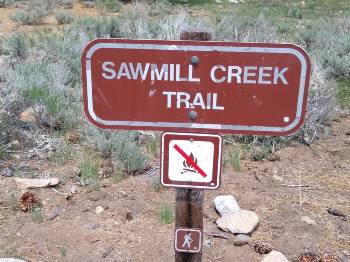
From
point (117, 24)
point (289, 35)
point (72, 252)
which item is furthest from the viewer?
point (289, 35)

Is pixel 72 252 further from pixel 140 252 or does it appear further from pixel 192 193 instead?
pixel 192 193

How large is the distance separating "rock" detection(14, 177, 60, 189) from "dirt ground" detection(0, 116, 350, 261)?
0.06 meters

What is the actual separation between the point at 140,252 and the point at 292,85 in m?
1.83

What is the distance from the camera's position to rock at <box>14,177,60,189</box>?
385 centimetres

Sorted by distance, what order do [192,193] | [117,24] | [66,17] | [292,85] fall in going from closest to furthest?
A: [292,85] → [192,193] → [117,24] → [66,17]

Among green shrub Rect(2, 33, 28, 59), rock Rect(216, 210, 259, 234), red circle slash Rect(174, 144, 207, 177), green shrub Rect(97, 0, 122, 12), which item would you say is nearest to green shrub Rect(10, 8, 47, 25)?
green shrub Rect(97, 0, 122, 12)

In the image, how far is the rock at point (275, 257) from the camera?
119 inches

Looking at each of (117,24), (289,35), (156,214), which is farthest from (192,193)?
(289,35)

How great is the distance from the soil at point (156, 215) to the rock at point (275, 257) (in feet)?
0.31

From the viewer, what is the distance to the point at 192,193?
189cm

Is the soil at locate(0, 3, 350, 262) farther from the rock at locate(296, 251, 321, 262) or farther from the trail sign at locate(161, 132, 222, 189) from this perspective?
the trail sign at locate(161, 132, 222, 189)

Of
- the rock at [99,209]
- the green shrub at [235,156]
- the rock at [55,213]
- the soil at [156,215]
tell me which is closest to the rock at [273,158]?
the soil at [156,215]

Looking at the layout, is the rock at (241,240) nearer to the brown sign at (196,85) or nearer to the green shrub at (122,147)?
the green shrub at (122,147)

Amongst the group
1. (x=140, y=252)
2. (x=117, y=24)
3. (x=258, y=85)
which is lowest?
(x=140, y=252)
